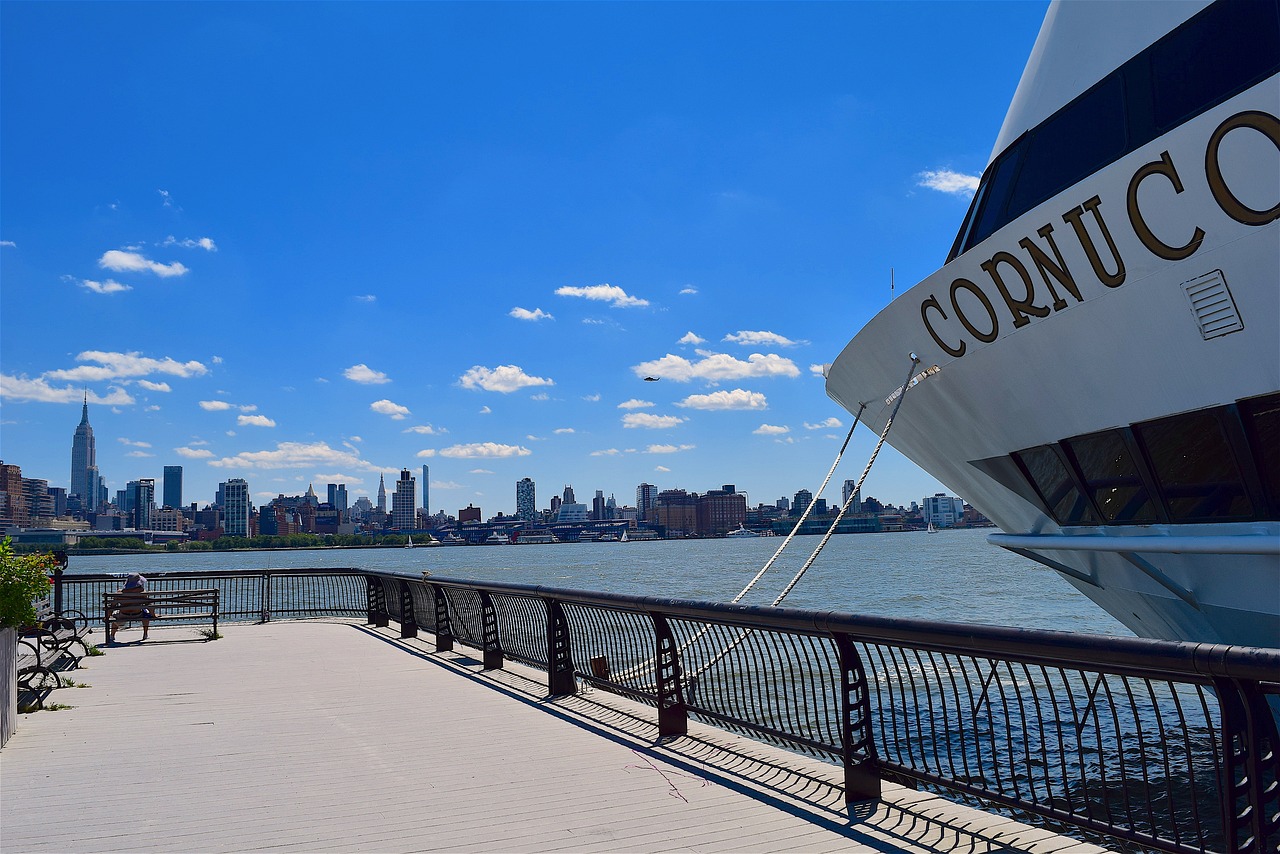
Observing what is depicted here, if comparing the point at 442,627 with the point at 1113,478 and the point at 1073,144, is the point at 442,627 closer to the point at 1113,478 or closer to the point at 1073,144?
the point at 1113,478

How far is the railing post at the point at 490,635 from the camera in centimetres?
1080

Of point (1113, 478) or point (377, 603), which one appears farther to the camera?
point (377, 603)

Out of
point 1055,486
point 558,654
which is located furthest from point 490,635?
point 1055,486

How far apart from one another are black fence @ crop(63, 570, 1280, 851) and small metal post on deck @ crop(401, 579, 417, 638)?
42 millimetres

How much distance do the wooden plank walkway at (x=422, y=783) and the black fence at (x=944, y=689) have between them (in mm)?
264

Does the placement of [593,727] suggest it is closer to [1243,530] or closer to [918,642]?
[918,642]

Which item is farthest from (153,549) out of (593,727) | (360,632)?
(593,727)

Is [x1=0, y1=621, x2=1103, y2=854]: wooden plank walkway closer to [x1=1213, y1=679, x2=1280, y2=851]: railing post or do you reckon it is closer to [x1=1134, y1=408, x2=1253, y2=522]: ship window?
[x1=1213, y1=679, x2=1280, y2=851]: railing post

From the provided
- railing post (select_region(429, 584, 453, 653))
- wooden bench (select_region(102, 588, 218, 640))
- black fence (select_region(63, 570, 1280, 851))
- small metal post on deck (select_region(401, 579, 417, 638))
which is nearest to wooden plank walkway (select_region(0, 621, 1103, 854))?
black fence (select_region(63, 570, 1280, 851))

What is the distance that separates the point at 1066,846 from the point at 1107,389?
3954 mm

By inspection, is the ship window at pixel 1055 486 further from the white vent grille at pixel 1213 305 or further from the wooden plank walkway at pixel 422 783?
the wooden plank walkway at pixel 422 783

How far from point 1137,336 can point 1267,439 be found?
1.07m

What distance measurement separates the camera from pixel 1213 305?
614 cm

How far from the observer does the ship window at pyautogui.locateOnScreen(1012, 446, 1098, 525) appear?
8.35 metres
